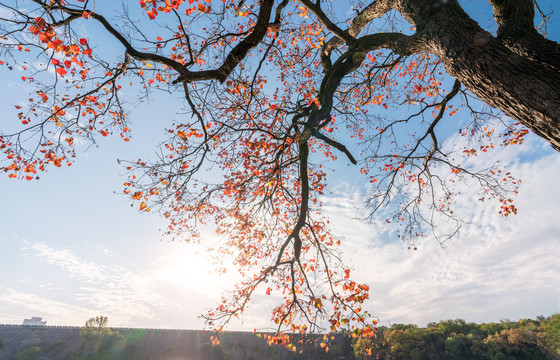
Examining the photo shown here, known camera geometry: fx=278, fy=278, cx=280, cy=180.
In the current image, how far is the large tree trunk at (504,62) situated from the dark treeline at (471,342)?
32.0 m

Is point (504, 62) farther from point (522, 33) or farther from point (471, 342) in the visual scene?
point (471, 342)

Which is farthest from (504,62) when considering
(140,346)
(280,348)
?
(280,348)

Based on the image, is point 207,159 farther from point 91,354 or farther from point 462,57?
point 91,354

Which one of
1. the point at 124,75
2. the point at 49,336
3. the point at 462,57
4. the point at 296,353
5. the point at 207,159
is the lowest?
the point at 296,353

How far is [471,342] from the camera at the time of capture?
28969mm

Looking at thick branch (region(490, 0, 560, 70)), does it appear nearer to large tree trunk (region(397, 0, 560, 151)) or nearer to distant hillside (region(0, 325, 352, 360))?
large tree trunk (region(397, 0, 560, 151))

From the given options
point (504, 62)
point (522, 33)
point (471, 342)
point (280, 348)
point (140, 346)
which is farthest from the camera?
point (280, 348)

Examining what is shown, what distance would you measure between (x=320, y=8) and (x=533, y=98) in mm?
4873

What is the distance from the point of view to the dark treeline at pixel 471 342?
84.3 ft

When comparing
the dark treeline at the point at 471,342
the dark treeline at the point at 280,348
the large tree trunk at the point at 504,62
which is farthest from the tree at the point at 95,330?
the large tree trunk at the point at 504,62

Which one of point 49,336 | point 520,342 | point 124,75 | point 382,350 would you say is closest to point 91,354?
point 49,336

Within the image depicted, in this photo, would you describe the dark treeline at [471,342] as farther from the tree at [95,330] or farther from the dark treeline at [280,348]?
the tree at [95,330]

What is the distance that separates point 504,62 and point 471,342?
36.2m

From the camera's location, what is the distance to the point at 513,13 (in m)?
3.71
